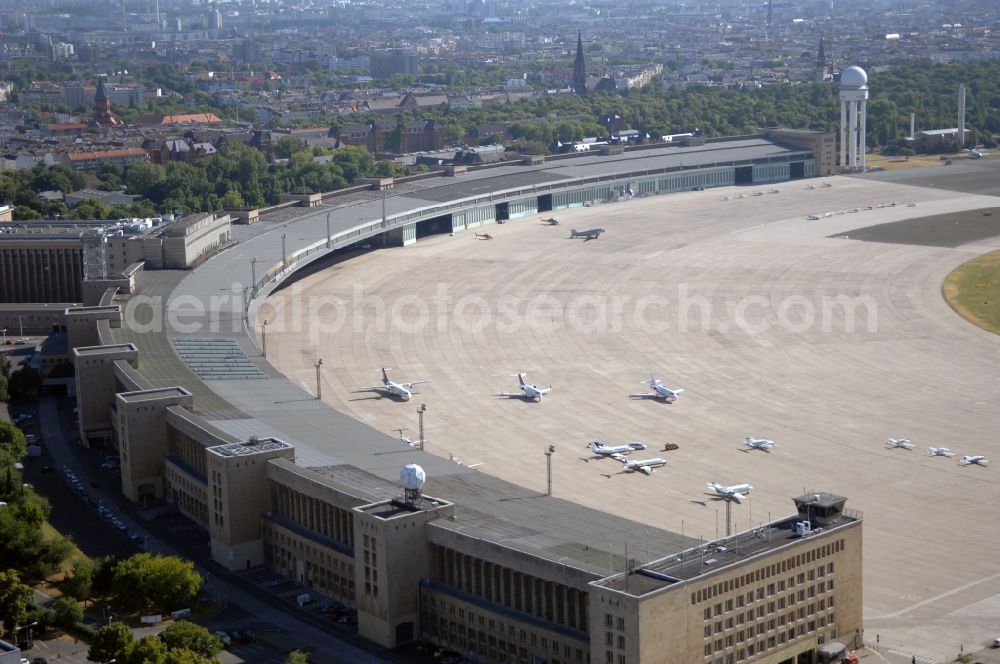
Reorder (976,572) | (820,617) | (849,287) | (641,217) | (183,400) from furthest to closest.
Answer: (641,217) < (849,287) < (183,400) < (976,572) < (820,617)

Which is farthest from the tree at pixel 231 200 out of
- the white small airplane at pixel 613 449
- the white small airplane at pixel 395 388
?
the white small airplane at pixel 613 449

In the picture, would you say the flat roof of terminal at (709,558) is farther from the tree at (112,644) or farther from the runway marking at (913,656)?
the tree at (112,644)

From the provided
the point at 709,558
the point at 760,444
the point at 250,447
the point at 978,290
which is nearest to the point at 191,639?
the point at 250,447

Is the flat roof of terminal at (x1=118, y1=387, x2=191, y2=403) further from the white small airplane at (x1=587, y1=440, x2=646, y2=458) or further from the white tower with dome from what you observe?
the white tower with dome

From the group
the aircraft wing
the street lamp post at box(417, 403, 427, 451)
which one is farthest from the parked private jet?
the street lamp post at box(417, 403, 427, 451)

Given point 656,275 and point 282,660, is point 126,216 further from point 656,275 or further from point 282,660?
point 282,660

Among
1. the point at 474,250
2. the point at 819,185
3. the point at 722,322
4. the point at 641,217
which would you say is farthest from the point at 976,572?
the point at 819,185
